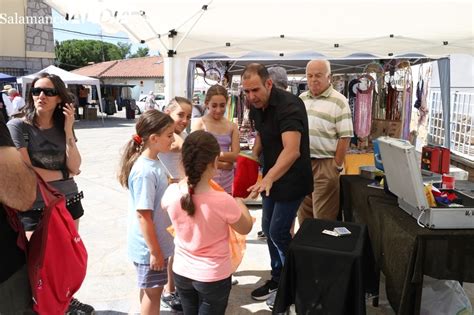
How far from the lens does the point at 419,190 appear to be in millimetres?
2008

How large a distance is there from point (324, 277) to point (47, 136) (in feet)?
5.62

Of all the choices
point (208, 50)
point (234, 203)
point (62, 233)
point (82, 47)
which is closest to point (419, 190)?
point (234, 203)

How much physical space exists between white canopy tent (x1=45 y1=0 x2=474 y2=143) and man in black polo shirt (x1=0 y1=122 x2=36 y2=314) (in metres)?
2.74

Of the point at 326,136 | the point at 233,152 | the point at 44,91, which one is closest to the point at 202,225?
the point at 44,91

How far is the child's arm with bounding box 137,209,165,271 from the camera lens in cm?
199

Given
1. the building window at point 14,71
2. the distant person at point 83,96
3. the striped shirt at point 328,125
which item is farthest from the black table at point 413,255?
the building window at point 14,71

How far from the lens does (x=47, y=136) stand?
229 cm

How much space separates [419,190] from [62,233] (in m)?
1.65

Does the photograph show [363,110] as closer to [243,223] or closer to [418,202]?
[418,202]

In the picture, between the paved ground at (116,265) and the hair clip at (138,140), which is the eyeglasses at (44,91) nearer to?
the hair clip at (138,140)

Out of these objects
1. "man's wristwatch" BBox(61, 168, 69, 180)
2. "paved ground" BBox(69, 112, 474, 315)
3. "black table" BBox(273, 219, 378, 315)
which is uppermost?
"man's wristwatch" BBox(61, 168, 69, 180)

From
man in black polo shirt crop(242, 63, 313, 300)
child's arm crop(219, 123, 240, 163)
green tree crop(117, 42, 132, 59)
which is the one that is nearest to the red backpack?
man in black polo shirt crop(242, 63, 313, 300)

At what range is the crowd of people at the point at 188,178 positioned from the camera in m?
1.70

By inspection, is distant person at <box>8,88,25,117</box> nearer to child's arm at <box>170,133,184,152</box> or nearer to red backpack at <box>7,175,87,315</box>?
child's arm at <box>170,133,184,152</box>
